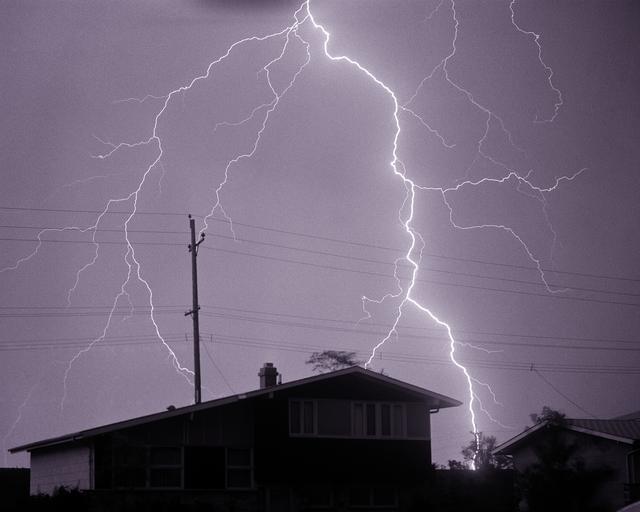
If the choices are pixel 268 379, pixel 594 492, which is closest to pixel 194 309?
pixel 268 379

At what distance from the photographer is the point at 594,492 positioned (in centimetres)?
2417

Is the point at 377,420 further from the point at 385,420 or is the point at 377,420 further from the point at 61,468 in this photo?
the point at 61,468

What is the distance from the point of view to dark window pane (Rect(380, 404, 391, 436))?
2895 centimetres

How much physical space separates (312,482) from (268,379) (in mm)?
3515

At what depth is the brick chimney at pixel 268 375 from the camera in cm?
2953

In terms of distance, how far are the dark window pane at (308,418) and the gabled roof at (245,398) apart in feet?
2.31

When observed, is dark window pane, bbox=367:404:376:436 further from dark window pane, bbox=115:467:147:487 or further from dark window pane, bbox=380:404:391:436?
dark window pane, bbox=115:467:147:487

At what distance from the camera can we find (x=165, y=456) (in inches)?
1040

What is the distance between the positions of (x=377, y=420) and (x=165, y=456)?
6348 mm

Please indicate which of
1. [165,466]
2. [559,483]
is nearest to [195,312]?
[165,466]

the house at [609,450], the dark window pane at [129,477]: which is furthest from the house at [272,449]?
the house at [609,450]

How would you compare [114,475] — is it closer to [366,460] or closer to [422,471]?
[366,460]

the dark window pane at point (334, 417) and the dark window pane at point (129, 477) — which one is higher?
the dark window pane at point (334, 417)

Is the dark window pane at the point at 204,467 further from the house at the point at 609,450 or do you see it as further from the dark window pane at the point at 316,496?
the house at the point at 609,450
